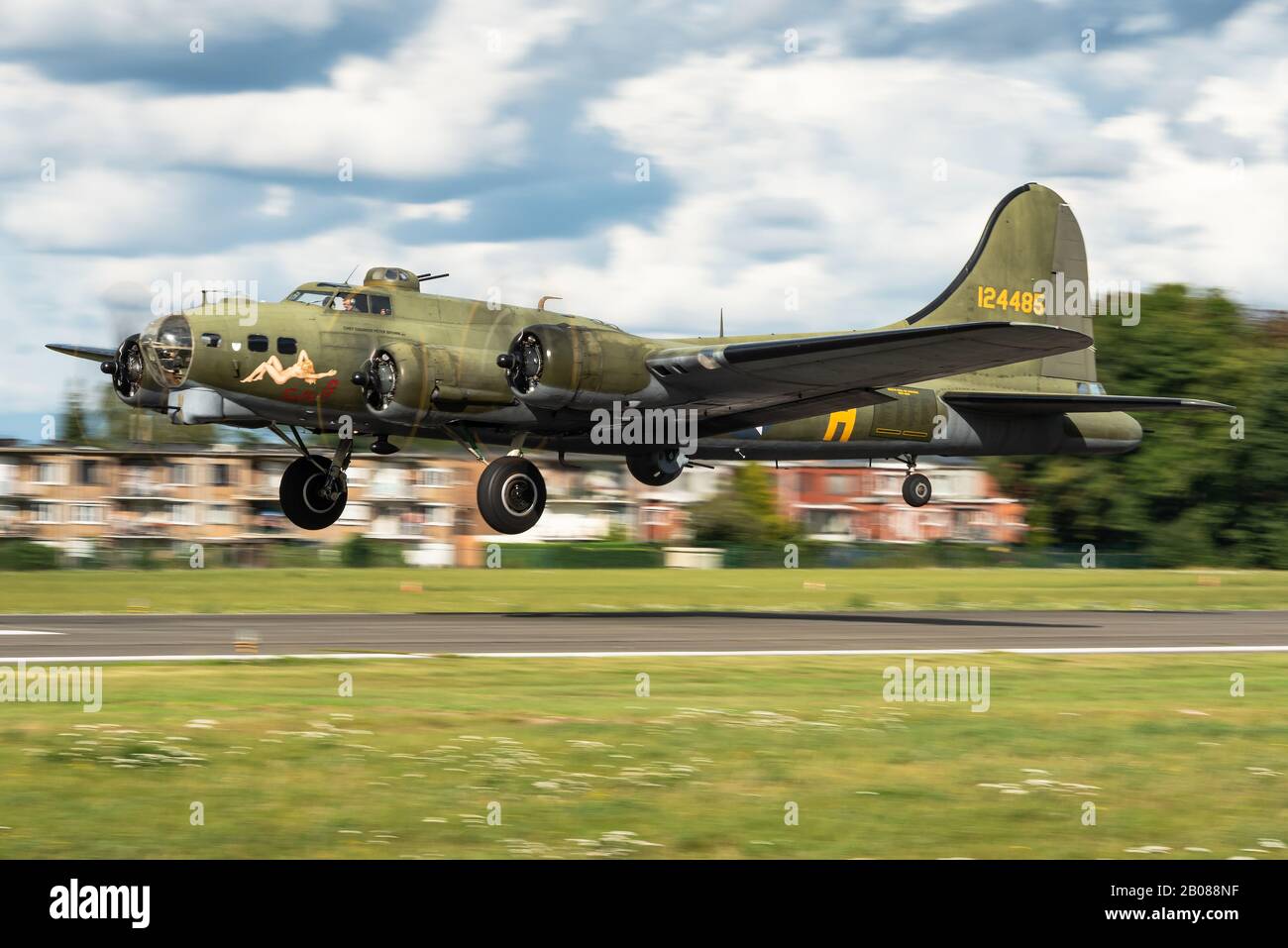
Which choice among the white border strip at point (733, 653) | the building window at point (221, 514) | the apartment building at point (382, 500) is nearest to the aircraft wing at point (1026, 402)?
the white border strip at point (733, 653)

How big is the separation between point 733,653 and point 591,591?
22607 mm

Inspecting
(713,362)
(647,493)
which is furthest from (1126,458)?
(713,362)

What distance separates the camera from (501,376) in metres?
28.2

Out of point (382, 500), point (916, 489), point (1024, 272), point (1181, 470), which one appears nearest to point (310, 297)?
point (916, 489)

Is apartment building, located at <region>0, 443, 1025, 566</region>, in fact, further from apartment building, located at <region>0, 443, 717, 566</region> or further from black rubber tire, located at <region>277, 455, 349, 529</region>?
black rubber tire, located at <region>277, 455, 349, 529</region>

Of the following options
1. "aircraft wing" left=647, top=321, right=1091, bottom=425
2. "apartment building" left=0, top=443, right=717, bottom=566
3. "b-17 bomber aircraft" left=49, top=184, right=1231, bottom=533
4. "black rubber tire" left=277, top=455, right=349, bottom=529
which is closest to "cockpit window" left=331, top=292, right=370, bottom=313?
"b-17 bomber aircraft" left=49, top=184, right=1231, bottom=533

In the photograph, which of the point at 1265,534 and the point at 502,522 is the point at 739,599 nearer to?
the point at 502,522

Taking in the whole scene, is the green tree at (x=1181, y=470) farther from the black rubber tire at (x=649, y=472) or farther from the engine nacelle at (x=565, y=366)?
the engine nacelle at (x=565, y=366)

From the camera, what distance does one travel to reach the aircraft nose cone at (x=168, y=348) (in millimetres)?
25625

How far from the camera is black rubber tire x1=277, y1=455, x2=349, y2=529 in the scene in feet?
96.7

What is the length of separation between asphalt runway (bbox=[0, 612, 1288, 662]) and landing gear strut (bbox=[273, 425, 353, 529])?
206 centimetres

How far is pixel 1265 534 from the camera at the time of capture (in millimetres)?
86875

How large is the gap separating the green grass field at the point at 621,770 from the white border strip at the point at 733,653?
4.70 feet
